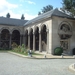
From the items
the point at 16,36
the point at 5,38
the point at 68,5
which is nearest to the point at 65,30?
the point at 68,5

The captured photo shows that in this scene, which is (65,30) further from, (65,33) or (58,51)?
(58,51)

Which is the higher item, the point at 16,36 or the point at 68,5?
the point at 68,5

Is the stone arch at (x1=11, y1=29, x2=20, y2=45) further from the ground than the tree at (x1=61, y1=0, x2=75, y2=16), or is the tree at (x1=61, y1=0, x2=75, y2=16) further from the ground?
the tree at (x1=61, y1=0, x2=75, y2=16)

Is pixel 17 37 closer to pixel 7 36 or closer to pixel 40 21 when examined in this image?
pixel 7 36

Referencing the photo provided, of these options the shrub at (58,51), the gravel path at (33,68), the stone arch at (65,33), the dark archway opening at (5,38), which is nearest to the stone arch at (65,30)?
the stone arch at (65,33)

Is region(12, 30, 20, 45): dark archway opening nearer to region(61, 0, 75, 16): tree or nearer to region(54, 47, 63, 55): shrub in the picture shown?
region(61, 0, 75, 16): tree

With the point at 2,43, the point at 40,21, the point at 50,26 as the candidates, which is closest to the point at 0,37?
the point at 2,43

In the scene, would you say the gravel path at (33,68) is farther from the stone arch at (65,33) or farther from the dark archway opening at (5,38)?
the dark archway opening at (5,38)

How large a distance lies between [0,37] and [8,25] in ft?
12.5

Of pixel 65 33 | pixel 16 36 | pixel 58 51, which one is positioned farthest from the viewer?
pixel 16 36

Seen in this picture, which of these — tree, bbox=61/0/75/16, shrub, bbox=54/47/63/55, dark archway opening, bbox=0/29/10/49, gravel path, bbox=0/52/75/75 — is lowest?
gravel path, bbox=0/52/75/75

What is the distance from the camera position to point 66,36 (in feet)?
106

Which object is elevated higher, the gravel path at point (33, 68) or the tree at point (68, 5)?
the tree at point (68, 5)

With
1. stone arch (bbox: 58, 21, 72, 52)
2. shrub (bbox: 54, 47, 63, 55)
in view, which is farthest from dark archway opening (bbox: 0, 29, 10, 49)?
shrub (bbox: 54, 47, 63, 55)
